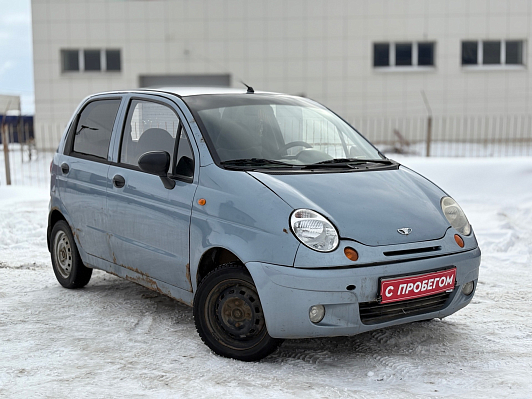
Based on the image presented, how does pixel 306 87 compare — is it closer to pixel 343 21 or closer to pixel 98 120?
pixel 343 21

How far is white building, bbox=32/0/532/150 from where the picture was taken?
25.3 m

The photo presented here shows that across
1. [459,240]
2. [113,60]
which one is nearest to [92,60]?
[113,60]

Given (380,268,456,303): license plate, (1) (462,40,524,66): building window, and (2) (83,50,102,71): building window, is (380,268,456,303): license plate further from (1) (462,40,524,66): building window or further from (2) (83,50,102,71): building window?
(2) (83,50,102,71): building window

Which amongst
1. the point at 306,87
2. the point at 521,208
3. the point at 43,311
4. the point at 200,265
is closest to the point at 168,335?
the point at 200,265

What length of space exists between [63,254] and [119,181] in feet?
4.76

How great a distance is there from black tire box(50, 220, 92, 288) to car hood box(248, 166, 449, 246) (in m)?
2.43

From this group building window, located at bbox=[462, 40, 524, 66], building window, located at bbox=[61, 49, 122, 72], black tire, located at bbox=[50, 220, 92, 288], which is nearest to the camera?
black tire, located at bbox=[50, 220, 92, 288]

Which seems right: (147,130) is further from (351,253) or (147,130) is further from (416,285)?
(416,285)

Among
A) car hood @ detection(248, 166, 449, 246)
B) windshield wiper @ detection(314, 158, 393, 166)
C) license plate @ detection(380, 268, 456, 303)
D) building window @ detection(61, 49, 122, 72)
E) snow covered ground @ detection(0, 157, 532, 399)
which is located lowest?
snow covered ground @ detection(0, 157, 532, 399)

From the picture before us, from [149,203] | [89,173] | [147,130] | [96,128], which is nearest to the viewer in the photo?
[149,203]

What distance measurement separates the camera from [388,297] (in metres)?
3.79

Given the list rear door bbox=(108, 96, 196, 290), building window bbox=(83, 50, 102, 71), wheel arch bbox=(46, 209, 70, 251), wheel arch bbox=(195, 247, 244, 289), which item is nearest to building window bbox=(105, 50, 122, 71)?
building window bbox=(83, 50, 102, 71)

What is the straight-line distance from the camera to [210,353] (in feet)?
13.9

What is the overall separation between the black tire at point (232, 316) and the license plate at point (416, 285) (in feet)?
2.35
